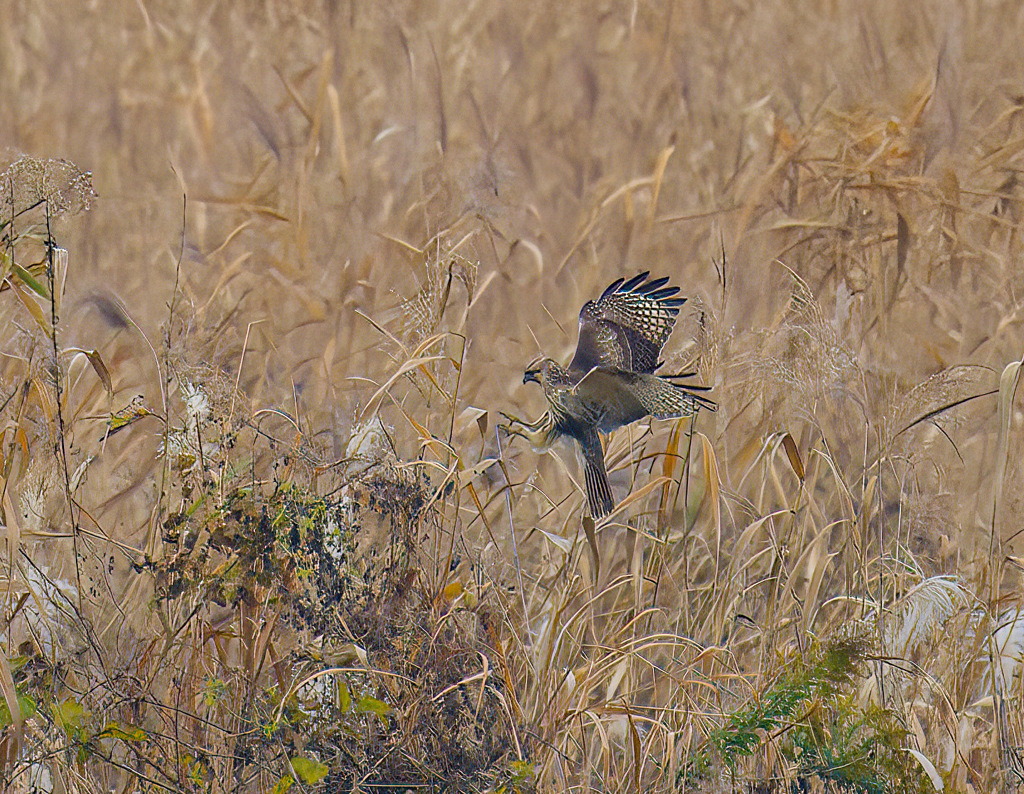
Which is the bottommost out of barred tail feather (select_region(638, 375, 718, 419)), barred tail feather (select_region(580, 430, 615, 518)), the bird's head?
barred tail feather (select_region(580, 430, 615, 518))

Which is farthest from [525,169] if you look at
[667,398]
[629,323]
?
[667,398]

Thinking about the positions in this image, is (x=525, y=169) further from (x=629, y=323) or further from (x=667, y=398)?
(x=667, y=398)

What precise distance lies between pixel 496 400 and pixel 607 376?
613 mm

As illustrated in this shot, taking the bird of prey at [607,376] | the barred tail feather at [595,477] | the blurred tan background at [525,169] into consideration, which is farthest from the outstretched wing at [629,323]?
the blurred tan background at [525,169]

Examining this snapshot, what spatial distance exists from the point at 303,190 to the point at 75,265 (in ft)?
1.59

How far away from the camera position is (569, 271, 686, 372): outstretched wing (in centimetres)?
176

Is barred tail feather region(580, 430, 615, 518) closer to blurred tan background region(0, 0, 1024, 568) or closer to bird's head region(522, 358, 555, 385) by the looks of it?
bird's head region(522, 358, 555, 385)

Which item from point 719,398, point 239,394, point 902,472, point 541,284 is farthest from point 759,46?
point 239,394

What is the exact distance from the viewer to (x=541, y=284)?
2.39m

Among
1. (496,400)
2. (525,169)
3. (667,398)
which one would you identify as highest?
(525,169)

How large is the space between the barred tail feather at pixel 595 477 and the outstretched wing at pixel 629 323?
113 millimetres

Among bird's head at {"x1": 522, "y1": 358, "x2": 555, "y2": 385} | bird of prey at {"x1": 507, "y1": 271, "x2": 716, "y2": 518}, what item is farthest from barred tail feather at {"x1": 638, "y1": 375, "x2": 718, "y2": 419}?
bird's head at {"x1": 522, "y1": 358, "x2": 555, "y2": 385}

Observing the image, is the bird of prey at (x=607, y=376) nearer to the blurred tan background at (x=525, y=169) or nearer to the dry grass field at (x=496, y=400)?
the dry grass field at (x=496, y=400)

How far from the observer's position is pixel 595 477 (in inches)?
69.7
